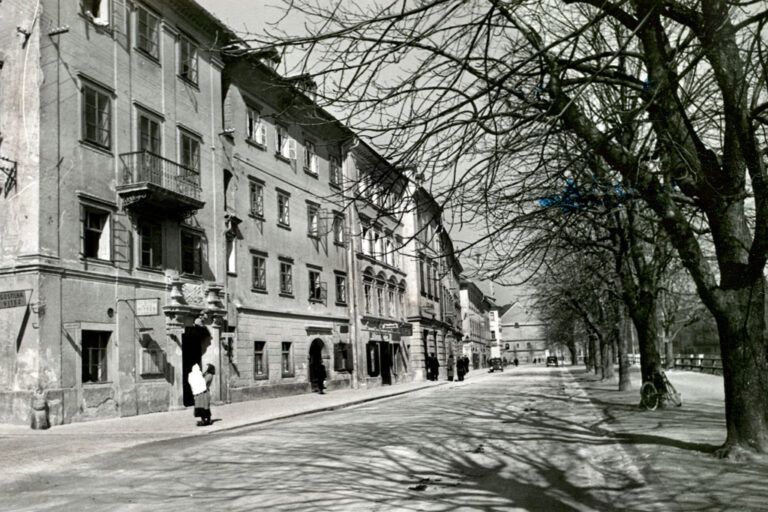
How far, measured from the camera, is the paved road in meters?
7.38

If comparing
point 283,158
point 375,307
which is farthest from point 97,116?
point 375,307

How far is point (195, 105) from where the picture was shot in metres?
25.9

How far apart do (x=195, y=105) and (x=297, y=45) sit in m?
20.9

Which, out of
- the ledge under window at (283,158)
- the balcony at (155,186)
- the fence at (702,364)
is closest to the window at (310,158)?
the ledge under window at (283,158)

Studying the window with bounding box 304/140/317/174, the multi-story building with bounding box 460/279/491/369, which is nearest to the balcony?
the window with bounding box 304/140/317/174

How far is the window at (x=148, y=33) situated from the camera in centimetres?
2289

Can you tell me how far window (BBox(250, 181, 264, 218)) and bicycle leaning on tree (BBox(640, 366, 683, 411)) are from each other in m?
17.9

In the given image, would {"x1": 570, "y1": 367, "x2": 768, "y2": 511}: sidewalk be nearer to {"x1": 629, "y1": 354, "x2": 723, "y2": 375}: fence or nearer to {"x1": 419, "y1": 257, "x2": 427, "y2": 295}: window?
{"x1": 629, "y1": 354, "x2": 723, "y2": 375}: fence

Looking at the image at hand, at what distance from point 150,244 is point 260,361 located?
8369 millimetres

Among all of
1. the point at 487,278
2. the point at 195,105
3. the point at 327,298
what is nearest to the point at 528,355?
the point at 327,298

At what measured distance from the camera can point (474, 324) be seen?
10312cm

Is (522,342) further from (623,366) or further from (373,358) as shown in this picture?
(623,366)

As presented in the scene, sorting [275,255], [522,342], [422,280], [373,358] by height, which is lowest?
[522,342]

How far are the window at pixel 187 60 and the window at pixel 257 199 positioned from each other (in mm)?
5447
